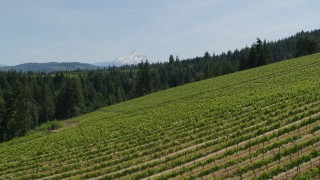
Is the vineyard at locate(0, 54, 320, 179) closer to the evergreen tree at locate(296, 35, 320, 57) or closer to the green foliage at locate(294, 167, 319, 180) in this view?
the green foliage at locate(294, 167, 319, 180)

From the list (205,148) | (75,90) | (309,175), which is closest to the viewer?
(309,175)

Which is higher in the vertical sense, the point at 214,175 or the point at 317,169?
the point at 317,169

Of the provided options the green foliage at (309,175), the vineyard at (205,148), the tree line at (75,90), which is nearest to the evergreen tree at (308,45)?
the tree line at (75,90)

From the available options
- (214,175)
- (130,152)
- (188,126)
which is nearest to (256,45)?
(188,126)

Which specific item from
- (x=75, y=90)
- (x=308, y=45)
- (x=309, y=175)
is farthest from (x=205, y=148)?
(x=308, y=45)

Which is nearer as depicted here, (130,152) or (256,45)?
(130,152)

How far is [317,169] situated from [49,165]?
1982 cm

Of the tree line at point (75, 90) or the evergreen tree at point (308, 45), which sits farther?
the evergreen tree at point (308, 45)

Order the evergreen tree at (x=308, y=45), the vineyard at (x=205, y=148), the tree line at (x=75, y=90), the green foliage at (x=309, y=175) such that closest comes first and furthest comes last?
the green foliage at (x=309, y=175), the vineyard at (x=205, y=148), the tree line at (x=75, y=90), the evergreen tree at (x=308, y=45)

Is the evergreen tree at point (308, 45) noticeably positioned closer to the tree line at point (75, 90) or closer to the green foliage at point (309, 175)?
the tree line at point (75, 90)

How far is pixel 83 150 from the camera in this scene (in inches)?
1117

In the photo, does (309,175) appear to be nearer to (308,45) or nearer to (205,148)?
(205,148)

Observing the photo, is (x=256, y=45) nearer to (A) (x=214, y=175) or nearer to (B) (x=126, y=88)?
(B) (x=126, y=88)

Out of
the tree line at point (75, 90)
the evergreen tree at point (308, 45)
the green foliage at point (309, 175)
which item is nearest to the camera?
the green foliage at point (309, 175)
